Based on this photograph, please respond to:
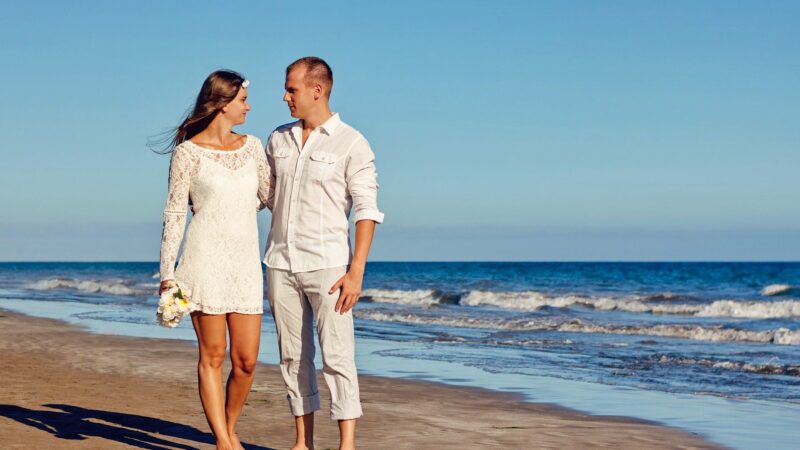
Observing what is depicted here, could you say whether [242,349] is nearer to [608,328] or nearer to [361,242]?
[361,242]

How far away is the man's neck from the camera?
176 inches

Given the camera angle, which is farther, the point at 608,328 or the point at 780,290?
the point at 780,290

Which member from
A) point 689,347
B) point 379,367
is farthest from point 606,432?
point 689,347

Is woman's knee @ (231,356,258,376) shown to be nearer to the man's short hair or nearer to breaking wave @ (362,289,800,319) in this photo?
the man's short hair

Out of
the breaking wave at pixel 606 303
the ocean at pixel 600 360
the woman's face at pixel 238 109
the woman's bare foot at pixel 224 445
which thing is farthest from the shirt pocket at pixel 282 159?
the breaking wave at pixel 606 303

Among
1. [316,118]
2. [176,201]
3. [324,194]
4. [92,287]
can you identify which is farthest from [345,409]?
[92,287]

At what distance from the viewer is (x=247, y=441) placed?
561cm

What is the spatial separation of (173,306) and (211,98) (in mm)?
969

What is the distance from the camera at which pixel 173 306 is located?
4.30 metres

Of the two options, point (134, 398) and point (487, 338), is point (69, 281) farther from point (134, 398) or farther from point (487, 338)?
point (134, 398)

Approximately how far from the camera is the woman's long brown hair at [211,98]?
4477 millimetres

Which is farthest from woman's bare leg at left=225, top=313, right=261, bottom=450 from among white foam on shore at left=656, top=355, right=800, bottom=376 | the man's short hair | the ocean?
white foam on shore at left=656, top=355, right=800, bottom=376

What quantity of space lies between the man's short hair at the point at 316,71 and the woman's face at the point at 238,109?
0.82 feet

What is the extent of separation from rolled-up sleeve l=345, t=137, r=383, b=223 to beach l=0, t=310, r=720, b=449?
1722 mm
